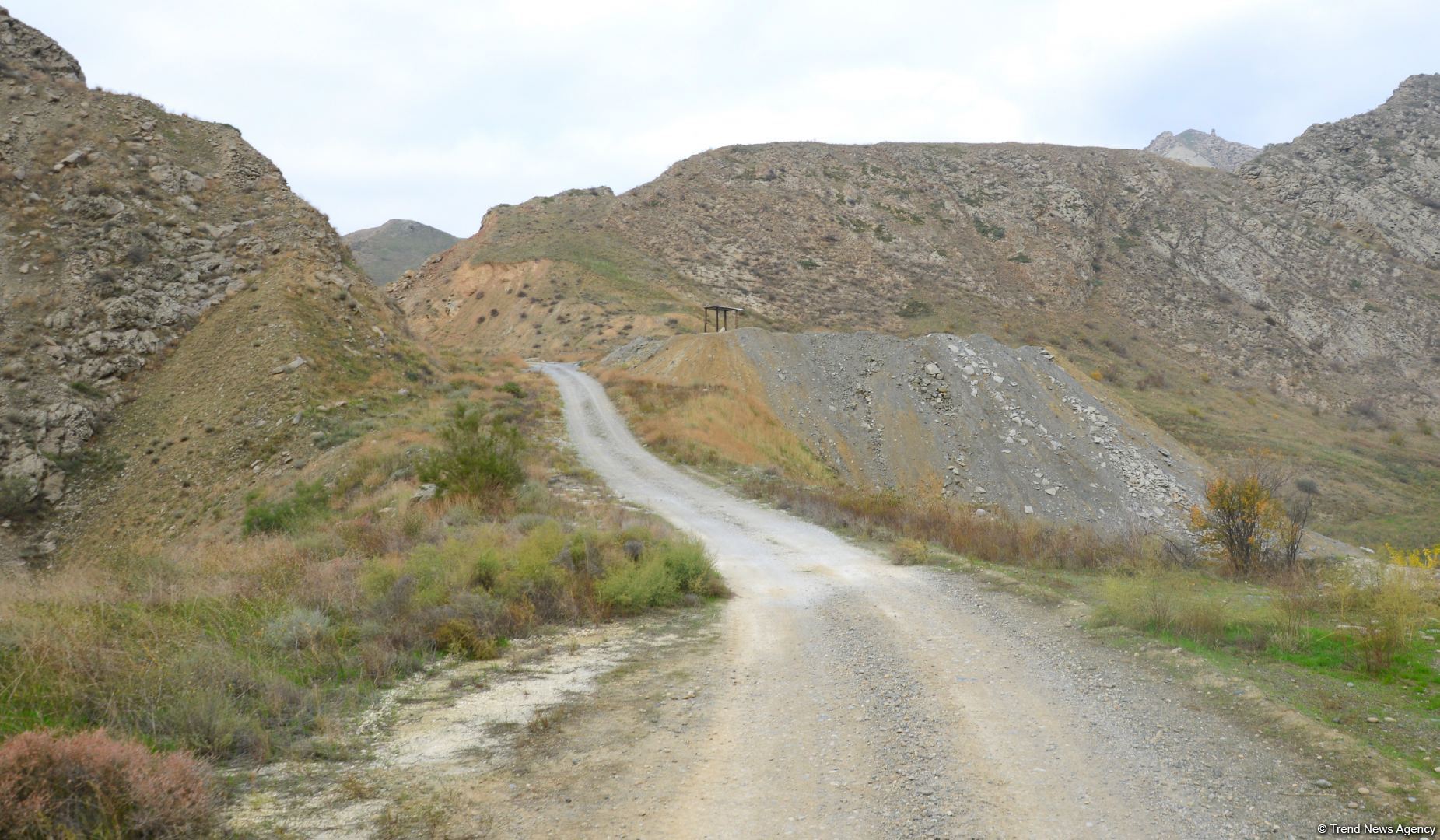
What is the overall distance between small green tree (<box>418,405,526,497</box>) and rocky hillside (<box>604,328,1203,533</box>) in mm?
13612

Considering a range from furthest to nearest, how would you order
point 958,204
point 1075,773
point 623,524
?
1. point 958,204
2. point 623,524
3. point 1075,773

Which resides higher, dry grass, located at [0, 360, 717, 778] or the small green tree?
the small green tree

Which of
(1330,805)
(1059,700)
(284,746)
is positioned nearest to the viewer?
(1330,805)

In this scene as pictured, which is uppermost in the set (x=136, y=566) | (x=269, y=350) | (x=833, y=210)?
(x=833, y=210)

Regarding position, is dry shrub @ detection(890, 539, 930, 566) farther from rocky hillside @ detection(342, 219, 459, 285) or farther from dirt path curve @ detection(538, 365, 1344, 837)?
rocky hillside @ detection(342, 219, 459, 285)

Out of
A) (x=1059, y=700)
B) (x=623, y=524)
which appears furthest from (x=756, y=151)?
(x=1059, y=700)

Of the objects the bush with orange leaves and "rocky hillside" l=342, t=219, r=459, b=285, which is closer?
the bush with orange leaves

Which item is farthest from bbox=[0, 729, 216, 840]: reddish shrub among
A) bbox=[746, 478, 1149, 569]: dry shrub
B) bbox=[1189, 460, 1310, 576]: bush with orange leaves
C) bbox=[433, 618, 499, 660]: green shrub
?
bbox=[1189, 460, 1310, 576]: bush with orange leaves

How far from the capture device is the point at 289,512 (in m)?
15.0

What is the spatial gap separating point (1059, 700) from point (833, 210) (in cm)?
7294

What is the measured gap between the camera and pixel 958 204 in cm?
7862

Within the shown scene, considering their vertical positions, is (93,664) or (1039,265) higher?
(1039,265)

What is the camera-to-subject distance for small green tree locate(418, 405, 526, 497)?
14133 mm

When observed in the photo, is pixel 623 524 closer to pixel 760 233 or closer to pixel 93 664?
pixel 93 664
